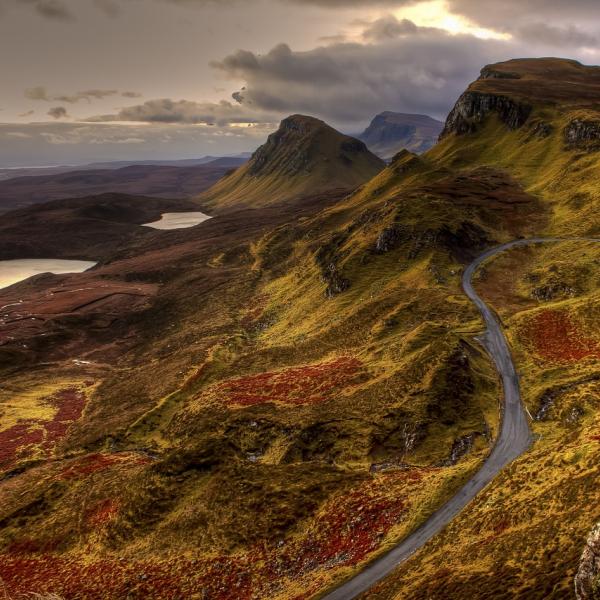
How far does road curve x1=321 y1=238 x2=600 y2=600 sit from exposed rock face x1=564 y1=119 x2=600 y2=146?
96.4 meters

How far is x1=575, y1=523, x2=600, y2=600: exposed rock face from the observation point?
65.7 feet

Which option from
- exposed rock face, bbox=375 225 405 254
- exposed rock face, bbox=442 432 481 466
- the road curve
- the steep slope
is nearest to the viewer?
the road curve

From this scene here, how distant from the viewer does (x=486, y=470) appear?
1670 inches

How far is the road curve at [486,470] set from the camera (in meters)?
33.5

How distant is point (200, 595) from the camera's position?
36.9 metres

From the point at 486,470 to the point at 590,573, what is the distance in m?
22.7

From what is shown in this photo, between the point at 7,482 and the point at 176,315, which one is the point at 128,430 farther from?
the point at 176,315

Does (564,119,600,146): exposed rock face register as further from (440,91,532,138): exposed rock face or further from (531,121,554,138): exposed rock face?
(440,91,532,138): exposed rock face

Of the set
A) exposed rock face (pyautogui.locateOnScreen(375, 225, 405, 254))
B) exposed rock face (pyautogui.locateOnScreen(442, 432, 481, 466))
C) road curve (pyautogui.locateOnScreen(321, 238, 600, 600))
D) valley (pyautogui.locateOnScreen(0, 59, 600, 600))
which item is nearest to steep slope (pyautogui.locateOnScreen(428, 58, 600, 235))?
valley (pyautogui.locateOnScreen(0, 59, 600, 600))

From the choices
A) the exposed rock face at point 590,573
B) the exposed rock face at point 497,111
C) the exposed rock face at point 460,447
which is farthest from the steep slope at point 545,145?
the exposed rock face at point 590,573

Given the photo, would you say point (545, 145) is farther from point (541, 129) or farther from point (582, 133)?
point (582, 133)

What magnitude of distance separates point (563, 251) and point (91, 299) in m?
138

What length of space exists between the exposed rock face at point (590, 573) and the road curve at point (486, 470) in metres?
15.3

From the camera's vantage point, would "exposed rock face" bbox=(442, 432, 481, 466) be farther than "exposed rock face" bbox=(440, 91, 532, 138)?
No
